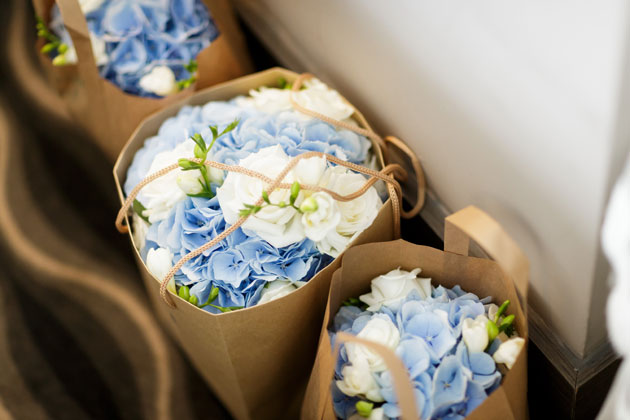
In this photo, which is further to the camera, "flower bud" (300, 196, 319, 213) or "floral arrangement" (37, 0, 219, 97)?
"floral arrangement" (37, 0, 219, 97)

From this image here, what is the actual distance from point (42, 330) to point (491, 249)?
0.86 metres

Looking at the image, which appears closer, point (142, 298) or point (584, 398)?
point (584, 398)

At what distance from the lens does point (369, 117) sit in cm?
100

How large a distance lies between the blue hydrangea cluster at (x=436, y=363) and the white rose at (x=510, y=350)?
14 millimetres

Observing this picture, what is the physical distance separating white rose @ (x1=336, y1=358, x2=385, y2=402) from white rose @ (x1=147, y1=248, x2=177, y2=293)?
245mm

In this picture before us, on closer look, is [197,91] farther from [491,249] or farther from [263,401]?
[491,249]

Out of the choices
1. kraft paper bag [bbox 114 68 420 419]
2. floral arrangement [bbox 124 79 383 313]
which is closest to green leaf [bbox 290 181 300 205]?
floral arrangement [bbox 124 79 383 313]

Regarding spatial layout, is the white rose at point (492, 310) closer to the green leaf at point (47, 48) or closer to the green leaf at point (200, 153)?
the green leaf at point (200, 153)

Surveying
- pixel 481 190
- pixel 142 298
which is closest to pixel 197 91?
pixel 142 298

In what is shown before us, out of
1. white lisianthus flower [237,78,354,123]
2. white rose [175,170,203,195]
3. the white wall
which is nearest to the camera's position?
the white wall

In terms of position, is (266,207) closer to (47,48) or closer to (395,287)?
(395,287)

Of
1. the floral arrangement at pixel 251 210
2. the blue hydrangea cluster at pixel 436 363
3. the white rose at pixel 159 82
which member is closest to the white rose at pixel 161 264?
the floral arrangement at pixel 251 210

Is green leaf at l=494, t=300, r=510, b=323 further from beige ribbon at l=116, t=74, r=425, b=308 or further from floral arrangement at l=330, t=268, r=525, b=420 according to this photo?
beige ribbon at l=116, t=74, r=425, b=308

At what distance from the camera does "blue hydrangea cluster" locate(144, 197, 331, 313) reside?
0.75 m
